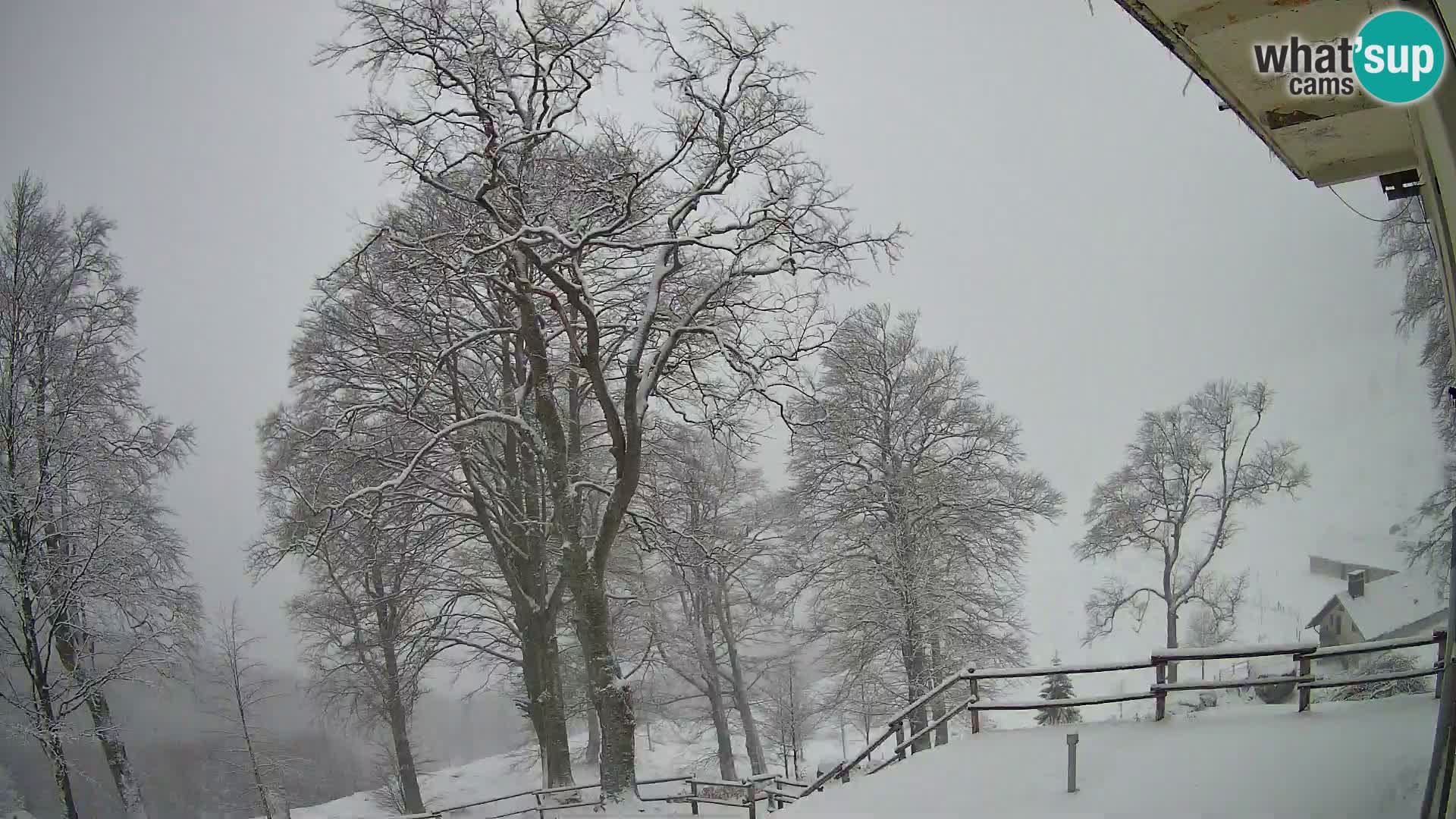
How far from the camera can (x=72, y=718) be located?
10836mm

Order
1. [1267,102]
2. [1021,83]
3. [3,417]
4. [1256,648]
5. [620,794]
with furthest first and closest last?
[1021,83] → [3,417] → [620,794] → [1256,648] → [1267,102]

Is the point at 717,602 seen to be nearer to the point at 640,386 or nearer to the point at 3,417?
the point at 640,386

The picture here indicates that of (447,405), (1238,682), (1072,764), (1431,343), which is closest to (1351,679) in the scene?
(1238,682)

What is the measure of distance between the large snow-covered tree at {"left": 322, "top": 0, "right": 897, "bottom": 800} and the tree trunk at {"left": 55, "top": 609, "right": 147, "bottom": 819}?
22.8ft

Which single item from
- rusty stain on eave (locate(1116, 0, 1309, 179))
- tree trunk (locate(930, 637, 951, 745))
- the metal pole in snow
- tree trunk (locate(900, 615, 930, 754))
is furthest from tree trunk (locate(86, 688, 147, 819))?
rusty stain on eave (locate(1116, 0, 1309, 179))

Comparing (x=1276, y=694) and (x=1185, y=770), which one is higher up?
(x=1185, y=770)

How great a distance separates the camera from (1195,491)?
1939cm

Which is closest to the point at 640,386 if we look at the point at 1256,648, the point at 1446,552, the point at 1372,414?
the point at 1256,648

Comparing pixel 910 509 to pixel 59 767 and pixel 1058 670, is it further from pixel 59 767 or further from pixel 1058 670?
pixel 59 767

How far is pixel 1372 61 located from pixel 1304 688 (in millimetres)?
6712

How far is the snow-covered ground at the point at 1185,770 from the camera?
15.9 ft

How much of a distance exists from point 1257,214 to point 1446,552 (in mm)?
49511

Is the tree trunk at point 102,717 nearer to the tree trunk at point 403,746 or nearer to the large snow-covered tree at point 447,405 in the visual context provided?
the large snow-covered tree at point 447,405

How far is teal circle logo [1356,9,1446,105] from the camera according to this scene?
2566mm
